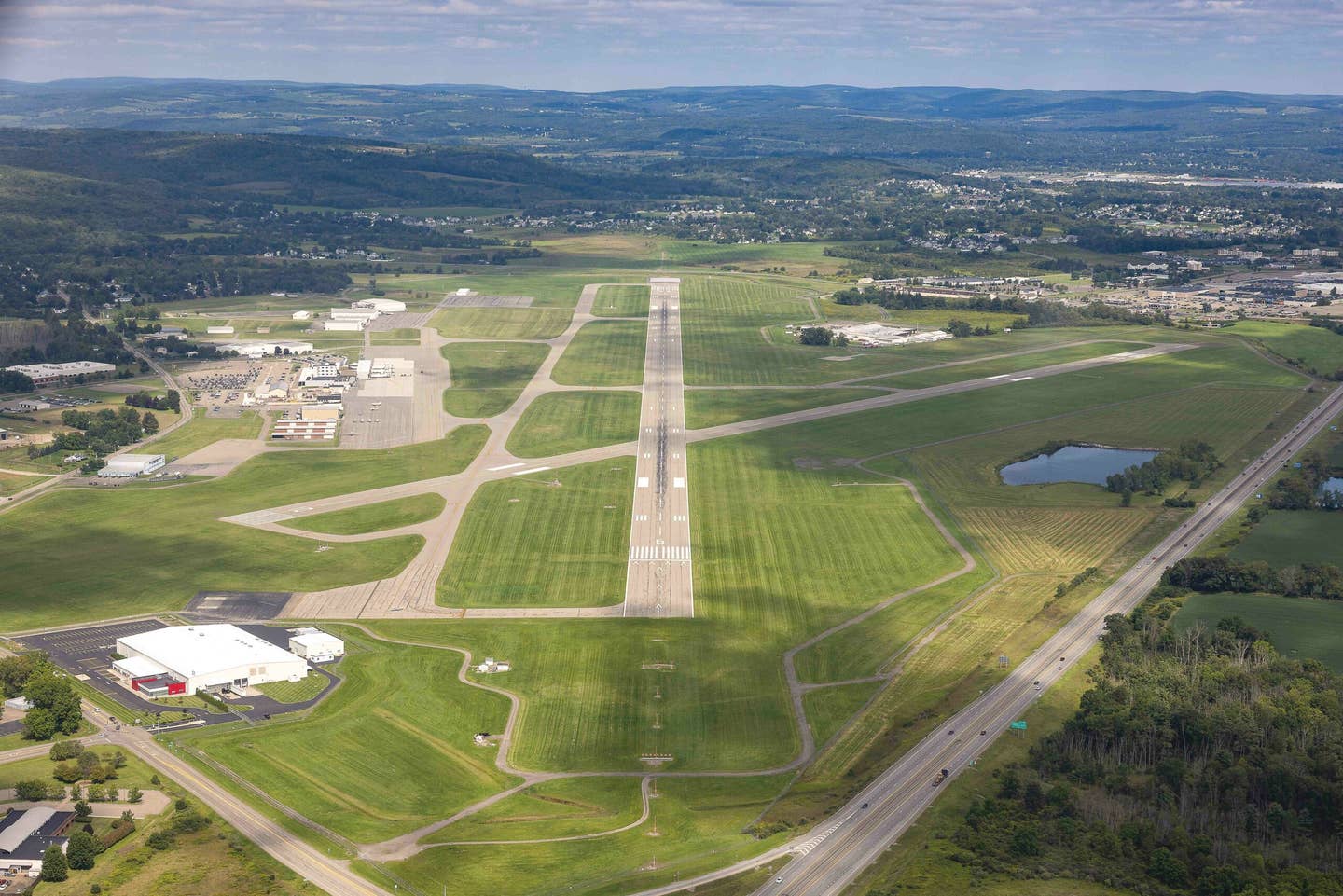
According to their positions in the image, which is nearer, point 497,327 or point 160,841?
point 160,841

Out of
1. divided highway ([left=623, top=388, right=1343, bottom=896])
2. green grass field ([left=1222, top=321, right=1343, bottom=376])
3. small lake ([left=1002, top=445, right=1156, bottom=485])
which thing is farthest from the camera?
green grass field ([left=1222, top=321, right=1343, bottom=376])

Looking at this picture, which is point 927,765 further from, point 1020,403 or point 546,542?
point 1020,403

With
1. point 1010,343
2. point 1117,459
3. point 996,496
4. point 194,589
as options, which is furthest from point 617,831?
point 1010,343

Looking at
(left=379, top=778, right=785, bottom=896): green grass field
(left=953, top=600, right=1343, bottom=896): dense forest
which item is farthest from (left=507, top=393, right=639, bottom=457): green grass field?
(left=379, top=778, right=785, bottom=896): green grass field

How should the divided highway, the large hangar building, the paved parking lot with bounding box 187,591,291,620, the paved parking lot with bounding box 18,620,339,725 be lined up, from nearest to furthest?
the divided highway, the paved parking lot with bounding box 18,620,339,725, the large hangar building, the paved parking lot with bounding box 187,591,291,620

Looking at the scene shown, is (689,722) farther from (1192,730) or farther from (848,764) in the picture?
(1192,730)

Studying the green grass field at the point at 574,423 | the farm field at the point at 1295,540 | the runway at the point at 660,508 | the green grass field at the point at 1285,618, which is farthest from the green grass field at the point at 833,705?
the green grass field at the point at 574,423

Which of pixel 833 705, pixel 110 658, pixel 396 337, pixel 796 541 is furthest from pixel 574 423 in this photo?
pixel 833 705

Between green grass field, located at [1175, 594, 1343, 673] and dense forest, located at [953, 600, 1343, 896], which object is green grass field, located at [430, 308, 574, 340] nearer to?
green grass field, located at [1175, 594, 1343, 673]
